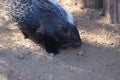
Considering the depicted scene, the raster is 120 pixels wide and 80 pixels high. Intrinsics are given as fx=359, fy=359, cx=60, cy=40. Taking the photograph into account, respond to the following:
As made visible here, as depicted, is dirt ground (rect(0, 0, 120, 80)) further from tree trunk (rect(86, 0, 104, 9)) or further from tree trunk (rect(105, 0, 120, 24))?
tree trunk (rect(86, 0, 104, 9))

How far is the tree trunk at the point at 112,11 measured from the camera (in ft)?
13.3

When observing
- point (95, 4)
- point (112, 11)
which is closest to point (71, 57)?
point (112, 11)

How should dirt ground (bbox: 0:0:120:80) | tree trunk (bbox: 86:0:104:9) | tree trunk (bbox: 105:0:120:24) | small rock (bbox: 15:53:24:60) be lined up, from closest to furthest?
dirt ground (bbox: 0:0:120:80)
small rock (bbox: 15:53:24:60)
tree trunk (bbox: 105:0:120:24)
tree trunk (bbox: 86:0:104:9)

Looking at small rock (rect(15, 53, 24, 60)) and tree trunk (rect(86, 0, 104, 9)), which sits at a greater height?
tree trunk (rect(86, 0, 104, 9))

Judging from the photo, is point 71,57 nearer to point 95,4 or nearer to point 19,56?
point 19,56

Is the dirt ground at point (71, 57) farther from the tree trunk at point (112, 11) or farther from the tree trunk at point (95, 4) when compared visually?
the tree trunk at point (95, 4)

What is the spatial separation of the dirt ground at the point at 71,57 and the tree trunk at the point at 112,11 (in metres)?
0.07

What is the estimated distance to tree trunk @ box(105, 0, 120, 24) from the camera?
4054mm

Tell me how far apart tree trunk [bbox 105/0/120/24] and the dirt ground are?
0.24 ft

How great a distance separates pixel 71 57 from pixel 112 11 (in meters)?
0.76

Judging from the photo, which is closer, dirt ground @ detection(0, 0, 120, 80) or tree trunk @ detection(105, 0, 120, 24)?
dirt ground @ detection(0, 0, 120, 80)

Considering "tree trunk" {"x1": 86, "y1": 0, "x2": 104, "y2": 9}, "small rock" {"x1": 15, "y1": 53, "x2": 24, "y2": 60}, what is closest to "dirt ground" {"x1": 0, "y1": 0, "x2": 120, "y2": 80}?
"small rock" {"x1": 15, "y1": 53, "x2": 24, "y2": 60}

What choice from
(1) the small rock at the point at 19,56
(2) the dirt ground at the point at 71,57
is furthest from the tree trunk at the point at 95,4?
(1) the small rock at the point at 19,56

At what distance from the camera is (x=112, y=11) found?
411 cm
